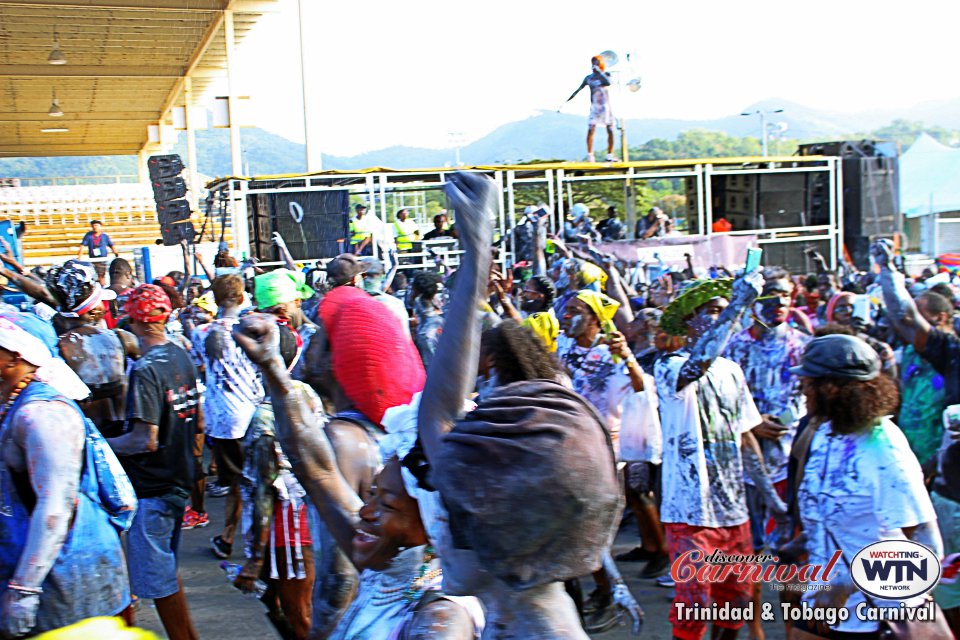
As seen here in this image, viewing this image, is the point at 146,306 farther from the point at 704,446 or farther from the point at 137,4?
the point at 137,4

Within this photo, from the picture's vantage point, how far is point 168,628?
4.57 metres

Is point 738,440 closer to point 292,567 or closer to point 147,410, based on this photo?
point 292,567

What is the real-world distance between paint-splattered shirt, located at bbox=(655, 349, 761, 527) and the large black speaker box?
37.7 ft

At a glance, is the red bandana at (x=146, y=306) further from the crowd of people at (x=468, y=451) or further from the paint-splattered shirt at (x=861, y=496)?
the paint-splattered shirt at (x=861, y=496)

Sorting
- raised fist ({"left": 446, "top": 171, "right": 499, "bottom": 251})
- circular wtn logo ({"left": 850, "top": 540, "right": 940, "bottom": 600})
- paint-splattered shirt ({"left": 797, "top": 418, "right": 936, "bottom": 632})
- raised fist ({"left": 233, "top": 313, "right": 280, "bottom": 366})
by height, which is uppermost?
raised fist ({"left": 446, "top": 171, "right": 499, "bottom": 251})

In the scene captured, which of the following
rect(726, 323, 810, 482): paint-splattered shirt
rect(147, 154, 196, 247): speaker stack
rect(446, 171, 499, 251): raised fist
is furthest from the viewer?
rect(147, 154, 196, 247): speaker stack

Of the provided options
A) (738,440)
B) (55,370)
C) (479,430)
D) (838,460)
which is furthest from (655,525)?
(479,430)

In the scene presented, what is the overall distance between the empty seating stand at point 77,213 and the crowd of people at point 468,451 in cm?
2970

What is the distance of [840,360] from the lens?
3.25 m

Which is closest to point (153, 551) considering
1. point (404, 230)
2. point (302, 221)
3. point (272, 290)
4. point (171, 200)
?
point (272, 290)

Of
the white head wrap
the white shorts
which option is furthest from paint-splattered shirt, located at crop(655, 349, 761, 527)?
A: the white shorts

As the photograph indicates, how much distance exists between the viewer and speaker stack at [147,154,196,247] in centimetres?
1227

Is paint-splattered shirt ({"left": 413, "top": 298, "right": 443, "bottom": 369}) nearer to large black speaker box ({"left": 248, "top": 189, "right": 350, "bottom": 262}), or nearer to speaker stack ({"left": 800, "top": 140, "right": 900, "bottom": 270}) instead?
large black speaker box ({"left": 248, "top": 189, "right": 350, "bottom": 262})

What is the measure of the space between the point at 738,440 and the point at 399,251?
1155 centimetres
